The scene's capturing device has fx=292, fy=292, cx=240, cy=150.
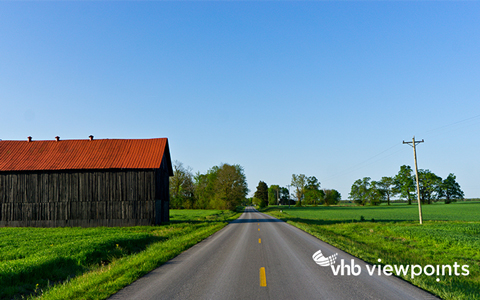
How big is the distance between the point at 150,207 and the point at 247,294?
25.7 m

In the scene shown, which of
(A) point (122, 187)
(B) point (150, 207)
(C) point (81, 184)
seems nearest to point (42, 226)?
(C) point (81, 184)

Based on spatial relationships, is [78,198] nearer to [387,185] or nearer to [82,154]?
[82,154]

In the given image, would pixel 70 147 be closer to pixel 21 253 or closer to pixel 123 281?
pixel 21 253

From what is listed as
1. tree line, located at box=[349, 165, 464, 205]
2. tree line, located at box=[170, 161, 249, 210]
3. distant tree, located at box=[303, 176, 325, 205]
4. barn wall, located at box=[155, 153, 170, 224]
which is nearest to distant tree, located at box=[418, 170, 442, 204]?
tree line, located at box=[349, 165, 464, 205]

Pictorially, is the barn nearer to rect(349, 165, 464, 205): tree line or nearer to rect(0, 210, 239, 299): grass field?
rect(0, 210, 239, 299): grass field

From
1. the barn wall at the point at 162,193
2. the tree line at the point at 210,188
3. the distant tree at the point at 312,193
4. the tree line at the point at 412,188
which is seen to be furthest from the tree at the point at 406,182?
the barn wall at the point at 162,193

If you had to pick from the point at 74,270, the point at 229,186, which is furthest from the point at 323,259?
the point at 229,186

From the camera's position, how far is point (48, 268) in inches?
407

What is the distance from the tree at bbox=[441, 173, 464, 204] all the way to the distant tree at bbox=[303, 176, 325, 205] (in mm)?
46042

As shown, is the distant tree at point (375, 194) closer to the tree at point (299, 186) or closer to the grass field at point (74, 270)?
the tree at point (299, 186)

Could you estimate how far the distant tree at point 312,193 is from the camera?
4823 inches

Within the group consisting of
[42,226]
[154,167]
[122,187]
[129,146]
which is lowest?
[42,226]

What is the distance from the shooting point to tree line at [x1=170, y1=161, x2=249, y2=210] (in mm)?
72000

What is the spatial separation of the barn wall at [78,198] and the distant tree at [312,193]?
330 feet
